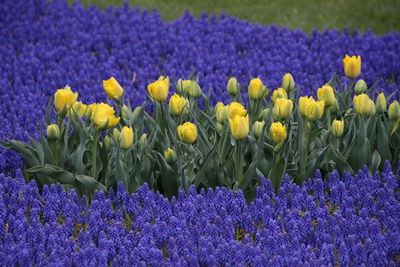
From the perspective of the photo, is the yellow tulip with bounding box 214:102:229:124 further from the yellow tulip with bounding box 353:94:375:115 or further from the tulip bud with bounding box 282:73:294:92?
the yellow tulip with bounding box 353:94:375:115

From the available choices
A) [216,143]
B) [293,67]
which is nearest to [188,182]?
[216,143]

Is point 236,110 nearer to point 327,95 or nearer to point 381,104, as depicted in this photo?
point 327,95

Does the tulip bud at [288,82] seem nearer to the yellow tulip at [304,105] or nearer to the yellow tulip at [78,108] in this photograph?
the yellow tulip at [304,105]

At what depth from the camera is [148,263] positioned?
3.03 m

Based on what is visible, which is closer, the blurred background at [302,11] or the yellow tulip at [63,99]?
the yellow tulip at [63,99]

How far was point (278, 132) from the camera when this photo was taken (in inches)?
141

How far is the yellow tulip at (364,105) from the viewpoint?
3.82m

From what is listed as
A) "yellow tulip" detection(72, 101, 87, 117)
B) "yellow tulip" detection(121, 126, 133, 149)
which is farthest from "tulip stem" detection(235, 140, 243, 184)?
"yellow tulip" detection(72, 101, 87, 117)

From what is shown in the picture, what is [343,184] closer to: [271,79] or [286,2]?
[271,79]

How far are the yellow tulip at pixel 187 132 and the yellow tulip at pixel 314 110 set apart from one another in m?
0.65

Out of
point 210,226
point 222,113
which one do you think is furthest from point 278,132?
point 210,226

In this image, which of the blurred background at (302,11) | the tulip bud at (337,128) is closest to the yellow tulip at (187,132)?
A: the tulip bud at (337,128)

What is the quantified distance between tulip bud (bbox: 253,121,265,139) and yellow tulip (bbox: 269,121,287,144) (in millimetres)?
161

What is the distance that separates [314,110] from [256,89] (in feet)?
1.52
